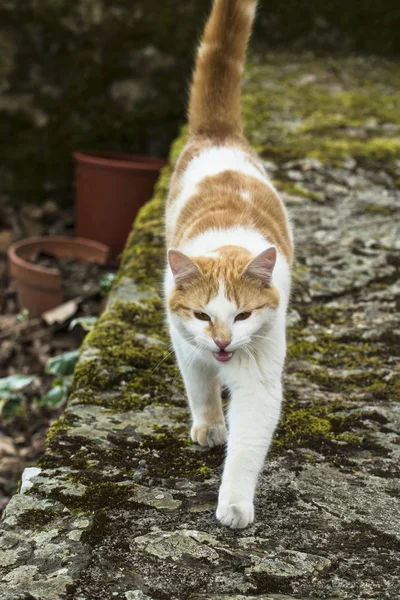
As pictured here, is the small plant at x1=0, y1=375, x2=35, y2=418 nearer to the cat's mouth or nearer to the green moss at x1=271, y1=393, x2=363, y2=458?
the green moss at x1=271, y1=393, x2=363, y2=458

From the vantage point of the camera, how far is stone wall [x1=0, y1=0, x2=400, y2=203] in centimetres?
578

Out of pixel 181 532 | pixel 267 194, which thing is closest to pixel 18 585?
pixel 181 532

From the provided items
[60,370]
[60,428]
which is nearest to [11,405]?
[60,370]

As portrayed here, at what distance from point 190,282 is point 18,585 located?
87 cm

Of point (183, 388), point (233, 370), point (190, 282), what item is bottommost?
point (183, 388)

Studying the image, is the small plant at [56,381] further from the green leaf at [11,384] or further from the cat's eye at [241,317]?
the cat's eye at [241,317]

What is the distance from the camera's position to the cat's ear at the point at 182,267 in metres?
2.05

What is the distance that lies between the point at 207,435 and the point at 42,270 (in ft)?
8.05

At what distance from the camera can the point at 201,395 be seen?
229 centimetres

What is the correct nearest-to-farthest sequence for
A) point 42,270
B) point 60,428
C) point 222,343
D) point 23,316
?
point 222,343
point 60,428
point 23,316
point 42,270

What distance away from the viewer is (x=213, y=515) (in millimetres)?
1896

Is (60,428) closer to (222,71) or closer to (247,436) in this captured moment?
(247,436)

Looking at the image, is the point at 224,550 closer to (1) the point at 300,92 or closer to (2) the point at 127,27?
(1) the point at 300,92

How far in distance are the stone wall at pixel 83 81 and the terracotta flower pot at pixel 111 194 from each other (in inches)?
24.2
